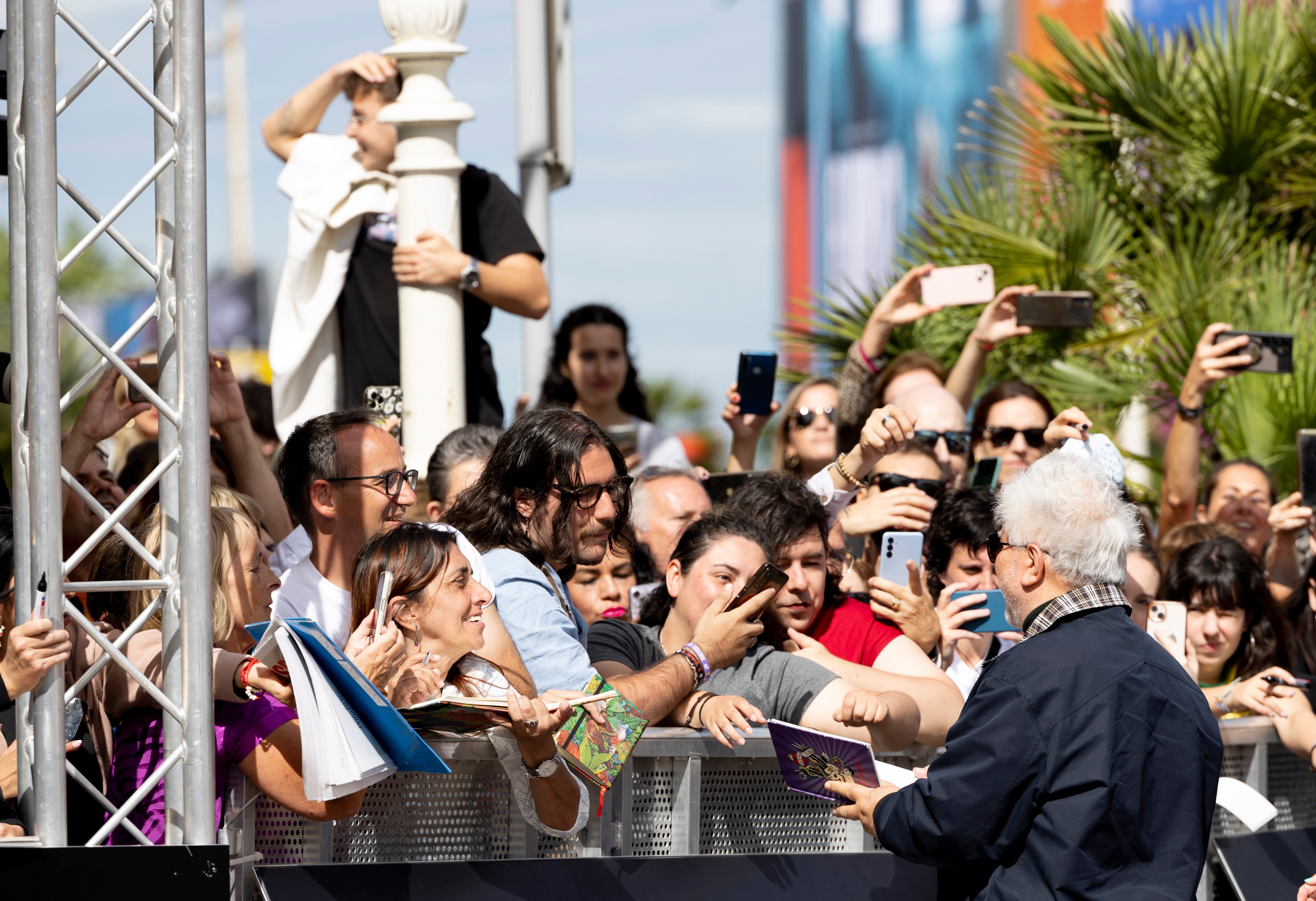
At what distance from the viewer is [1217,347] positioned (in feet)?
19.9

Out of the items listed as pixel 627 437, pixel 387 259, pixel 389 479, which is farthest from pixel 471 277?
pixel 389 479

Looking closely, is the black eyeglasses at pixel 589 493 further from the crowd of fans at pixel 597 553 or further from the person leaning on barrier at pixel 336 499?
the person leaning on barrier at pixel 336 499

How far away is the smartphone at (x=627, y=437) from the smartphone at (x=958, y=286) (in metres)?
1.31

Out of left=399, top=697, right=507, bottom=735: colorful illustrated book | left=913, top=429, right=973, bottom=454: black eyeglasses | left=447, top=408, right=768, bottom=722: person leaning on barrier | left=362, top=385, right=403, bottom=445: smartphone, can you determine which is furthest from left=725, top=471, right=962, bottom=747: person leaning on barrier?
left=362, top=385, right=403, bottom=445: smartphone

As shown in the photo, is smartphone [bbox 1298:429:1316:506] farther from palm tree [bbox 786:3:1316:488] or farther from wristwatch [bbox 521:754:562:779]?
wristwatch [bbox 521:754:562:779]

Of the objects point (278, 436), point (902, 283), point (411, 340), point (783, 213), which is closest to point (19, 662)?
point (411, 340)

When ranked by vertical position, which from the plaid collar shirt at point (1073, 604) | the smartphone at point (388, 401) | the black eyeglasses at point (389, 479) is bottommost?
the plaid collar shirt at point (1073, 604)

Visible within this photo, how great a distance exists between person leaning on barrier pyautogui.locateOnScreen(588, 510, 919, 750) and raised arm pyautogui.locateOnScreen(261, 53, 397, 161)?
2.26 meters

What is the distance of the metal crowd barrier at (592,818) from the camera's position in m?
3.51

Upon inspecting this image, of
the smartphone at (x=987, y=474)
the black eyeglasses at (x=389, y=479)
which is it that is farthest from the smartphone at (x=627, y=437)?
the black eyeglasses at (x=389, y=479)

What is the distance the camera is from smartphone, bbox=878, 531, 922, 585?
448 centimetres

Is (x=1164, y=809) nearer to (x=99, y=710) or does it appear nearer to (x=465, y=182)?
(x=99, y=710)

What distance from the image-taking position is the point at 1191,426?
638 cm

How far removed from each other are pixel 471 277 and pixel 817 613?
187cm
